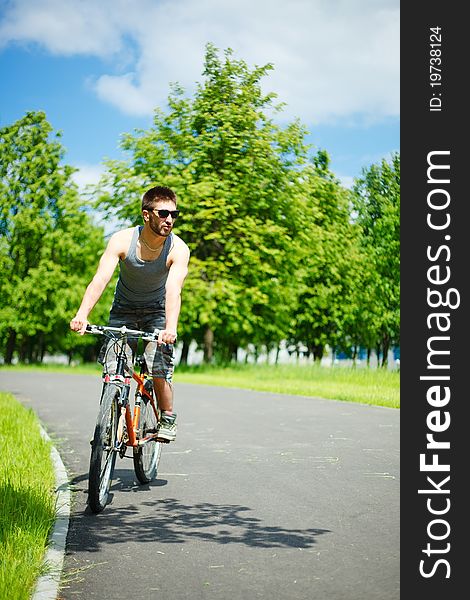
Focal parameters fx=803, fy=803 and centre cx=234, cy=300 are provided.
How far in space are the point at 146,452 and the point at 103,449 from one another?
131cm

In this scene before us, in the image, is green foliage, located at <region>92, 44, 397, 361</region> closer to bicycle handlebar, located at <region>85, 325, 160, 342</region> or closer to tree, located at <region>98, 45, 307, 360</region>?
tree, located at <region>98, 45, 307, 360</region>

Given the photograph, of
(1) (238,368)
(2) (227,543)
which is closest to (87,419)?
(2) (227,543)

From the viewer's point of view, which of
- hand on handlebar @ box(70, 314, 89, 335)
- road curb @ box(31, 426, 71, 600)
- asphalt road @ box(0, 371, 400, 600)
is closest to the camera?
road curb @ box(31, 426, 71, 600)

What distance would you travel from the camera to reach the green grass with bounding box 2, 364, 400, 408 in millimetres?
17383

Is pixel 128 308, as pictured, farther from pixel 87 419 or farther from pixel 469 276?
pixel 87 419

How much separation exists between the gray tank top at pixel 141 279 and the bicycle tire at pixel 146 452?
2.79ft

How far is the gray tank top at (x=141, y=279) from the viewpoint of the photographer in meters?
6.22

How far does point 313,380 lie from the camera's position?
24141mm

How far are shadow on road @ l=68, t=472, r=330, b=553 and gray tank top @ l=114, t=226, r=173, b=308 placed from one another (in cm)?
162

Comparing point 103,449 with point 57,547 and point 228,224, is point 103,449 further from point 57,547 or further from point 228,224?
point 228,224

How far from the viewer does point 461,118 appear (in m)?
8.04

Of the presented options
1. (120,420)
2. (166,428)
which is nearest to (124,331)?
(120,420)

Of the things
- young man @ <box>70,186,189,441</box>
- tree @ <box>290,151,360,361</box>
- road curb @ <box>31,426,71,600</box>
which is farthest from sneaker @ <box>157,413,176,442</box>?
tree @ <box>290,151,360,361</box>

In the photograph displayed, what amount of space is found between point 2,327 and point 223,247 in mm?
17526
